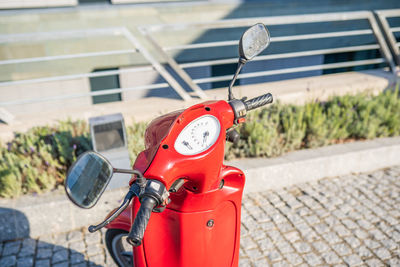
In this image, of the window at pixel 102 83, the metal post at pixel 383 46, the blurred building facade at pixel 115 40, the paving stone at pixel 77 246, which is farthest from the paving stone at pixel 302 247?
the window at pixel 102 83

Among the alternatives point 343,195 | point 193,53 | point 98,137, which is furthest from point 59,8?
point 343,195

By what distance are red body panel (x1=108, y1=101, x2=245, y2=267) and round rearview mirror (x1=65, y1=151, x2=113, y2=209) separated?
0.56 ft

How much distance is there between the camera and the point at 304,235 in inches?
127

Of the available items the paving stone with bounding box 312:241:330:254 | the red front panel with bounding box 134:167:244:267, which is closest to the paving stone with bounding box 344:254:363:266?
the paving stone with bounding box 312:241:330:254

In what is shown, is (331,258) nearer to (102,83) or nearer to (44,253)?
(44,253)

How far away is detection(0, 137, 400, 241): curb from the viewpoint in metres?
3.20

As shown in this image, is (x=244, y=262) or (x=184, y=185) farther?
(x=244, y=262)

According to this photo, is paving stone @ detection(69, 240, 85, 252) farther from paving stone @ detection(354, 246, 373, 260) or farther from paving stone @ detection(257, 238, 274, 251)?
paving stone @ detection(354, 246, 373, 260)

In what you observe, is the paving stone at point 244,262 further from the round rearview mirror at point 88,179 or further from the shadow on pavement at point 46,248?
the round rearview mirror at point 88,179

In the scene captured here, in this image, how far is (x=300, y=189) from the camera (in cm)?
391

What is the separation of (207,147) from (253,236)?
6.60 ft

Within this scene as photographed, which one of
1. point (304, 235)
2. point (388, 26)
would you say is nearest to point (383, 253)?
point (304, 235)

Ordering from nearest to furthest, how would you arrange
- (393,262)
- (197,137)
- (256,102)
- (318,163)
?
(197,137) < (256,102) < (393,262) < (318,163)

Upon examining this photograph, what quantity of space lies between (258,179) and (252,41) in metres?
2.19
